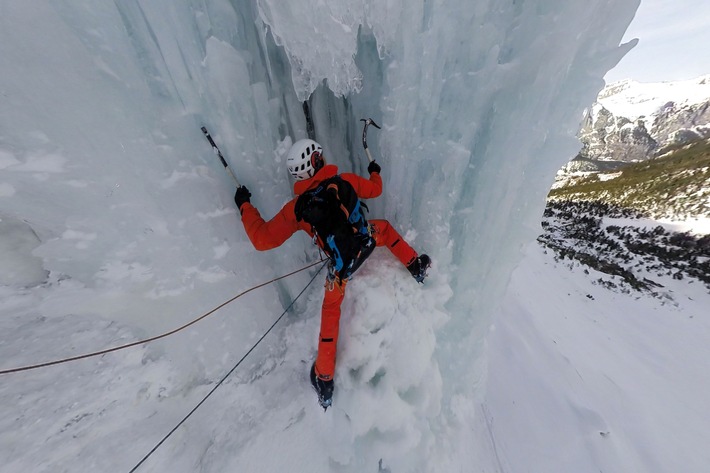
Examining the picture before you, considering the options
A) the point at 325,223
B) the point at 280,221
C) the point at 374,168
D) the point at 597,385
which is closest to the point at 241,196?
the point at 280,221

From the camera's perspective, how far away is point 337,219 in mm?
2809

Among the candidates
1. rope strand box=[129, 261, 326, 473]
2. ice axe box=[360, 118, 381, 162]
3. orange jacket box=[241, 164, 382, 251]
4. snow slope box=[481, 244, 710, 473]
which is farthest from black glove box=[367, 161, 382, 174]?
snow slope box=[481, 244, 710, 473]

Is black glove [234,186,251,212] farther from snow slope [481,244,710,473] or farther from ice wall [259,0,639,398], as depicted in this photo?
snow slope [481,244,710,473]

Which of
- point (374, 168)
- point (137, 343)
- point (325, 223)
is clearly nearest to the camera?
point (137, 343)

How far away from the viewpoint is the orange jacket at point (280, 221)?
109 inches

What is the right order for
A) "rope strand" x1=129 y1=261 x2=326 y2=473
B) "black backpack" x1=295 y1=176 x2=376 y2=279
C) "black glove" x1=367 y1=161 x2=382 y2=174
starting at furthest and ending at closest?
"black glove" x1=367 y1=161 x2=382 y2=174 < "black backpack" x1=295 y1=176 x2=376 y2=279 < "rope strand" x1=129 y1=261 x2=326 y2=473

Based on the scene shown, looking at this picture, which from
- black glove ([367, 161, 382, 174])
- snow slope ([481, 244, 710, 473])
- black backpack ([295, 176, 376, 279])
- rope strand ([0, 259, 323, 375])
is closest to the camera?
rope strand ([0, 259, 323, 375])

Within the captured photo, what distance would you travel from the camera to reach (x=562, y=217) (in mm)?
24484

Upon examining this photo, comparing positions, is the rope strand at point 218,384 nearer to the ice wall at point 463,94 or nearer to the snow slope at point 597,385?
the ice wall at point 463,94

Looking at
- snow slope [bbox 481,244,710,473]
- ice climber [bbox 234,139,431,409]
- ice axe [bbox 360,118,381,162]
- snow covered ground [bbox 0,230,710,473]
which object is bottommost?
snow slope [bbox 481,244,710,473]

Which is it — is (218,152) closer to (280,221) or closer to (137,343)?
(280,221)

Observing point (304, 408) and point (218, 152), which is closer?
point (218, 152)

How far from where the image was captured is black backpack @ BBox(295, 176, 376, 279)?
271 cm

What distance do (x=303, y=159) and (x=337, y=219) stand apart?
2.01 ft
